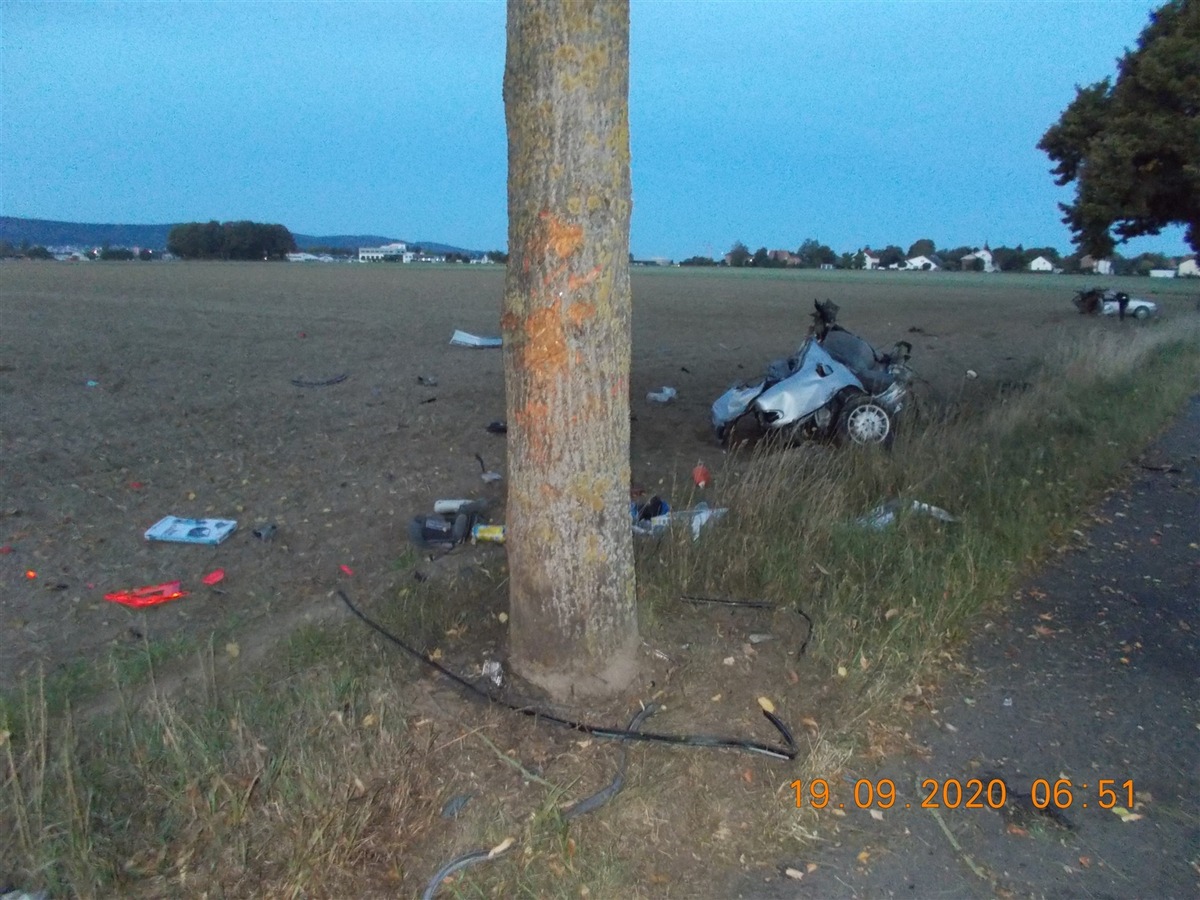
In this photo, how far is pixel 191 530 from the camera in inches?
278

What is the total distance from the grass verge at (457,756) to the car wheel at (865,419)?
4.34 meters

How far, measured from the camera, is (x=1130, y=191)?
26547 millimetres

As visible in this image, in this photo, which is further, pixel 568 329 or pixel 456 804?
A: pixel 568 329

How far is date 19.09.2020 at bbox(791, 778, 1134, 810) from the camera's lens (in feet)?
12.1

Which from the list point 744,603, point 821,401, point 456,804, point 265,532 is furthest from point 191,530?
point 821,401

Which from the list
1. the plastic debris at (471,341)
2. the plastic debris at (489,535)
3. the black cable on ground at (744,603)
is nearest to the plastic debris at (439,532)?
the plastic debris at (489,535)

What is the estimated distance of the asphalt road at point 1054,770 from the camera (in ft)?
10.8

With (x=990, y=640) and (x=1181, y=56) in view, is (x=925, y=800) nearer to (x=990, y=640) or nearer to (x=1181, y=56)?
(x=990, y=640)

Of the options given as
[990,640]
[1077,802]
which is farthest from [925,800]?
[990,640]

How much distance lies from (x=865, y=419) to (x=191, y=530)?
614cm

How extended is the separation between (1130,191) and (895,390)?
20.4 metres

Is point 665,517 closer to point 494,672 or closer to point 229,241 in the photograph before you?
point 494,672

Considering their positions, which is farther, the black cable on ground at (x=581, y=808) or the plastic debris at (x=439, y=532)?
the plastic debris at (x=439, y=532)

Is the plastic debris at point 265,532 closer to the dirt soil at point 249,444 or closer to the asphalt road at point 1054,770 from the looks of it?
the dirt soil at point 249,444
